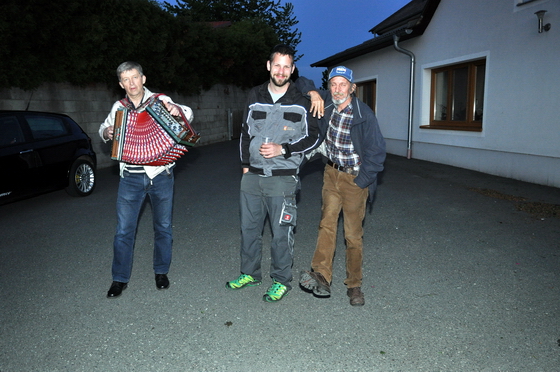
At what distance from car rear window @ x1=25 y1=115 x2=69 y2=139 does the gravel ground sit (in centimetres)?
152

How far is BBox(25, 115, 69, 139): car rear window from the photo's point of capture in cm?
746

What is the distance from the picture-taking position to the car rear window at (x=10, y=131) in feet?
22.5

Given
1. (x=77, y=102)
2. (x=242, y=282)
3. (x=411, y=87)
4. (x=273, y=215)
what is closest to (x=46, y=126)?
(x=77, y=102)

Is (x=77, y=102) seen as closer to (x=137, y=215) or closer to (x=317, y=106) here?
(x=137, y=215)

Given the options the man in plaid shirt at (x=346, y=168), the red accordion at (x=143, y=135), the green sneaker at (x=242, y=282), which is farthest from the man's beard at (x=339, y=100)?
the green sneaker at (x=242, y=282)

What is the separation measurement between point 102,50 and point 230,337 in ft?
34.4

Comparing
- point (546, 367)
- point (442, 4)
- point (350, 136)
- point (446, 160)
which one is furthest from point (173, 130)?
point (442, 4)

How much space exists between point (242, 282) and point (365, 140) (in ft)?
5.37

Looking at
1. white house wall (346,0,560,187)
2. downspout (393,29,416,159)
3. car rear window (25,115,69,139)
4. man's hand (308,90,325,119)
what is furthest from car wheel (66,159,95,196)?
downspout (393,29,416,159)

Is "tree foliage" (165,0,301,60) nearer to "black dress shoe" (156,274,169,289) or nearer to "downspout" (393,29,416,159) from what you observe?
"downspout" (393,29,416,159)

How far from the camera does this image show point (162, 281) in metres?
4.09

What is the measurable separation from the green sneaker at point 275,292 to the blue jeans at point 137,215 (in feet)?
3.30

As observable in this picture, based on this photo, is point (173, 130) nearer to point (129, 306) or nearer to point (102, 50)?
point (129, 306)

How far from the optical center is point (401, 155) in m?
14.5
